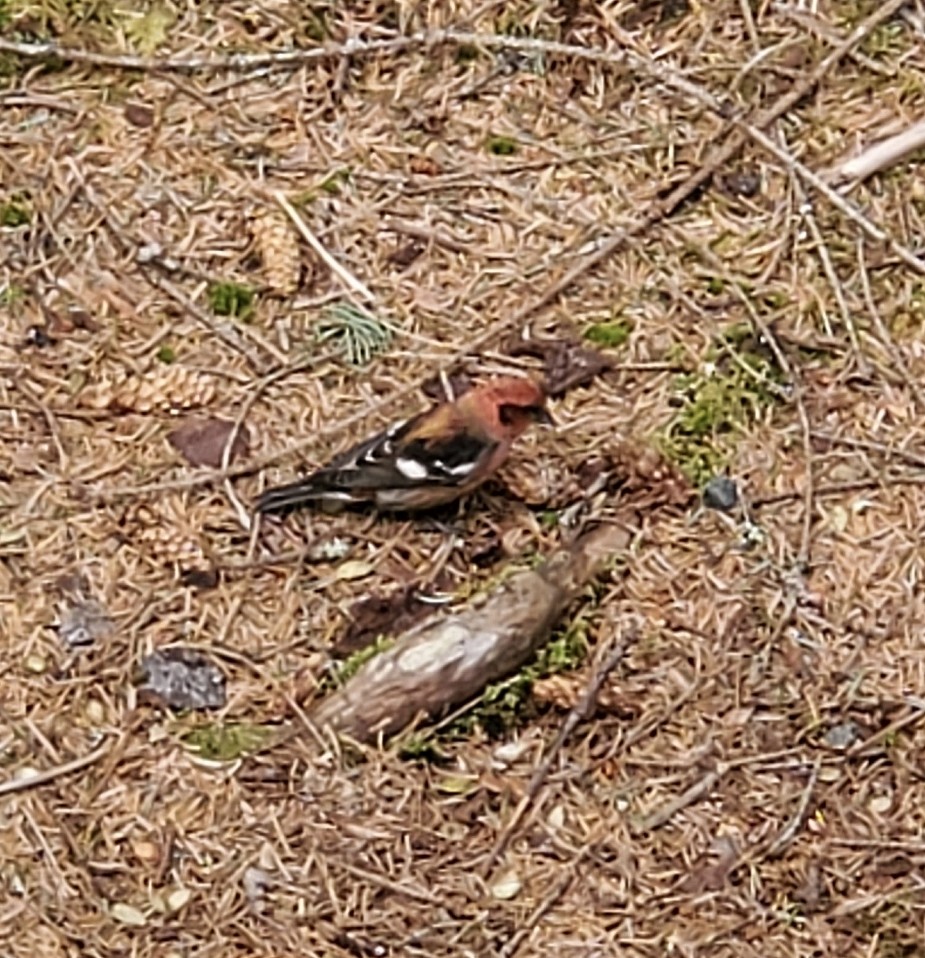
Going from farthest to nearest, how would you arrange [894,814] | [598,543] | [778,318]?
[778,318], [598,543], [894,814]

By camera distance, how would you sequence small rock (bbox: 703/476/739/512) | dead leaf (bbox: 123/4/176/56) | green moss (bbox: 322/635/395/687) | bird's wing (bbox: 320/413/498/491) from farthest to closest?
dead leaf (bbox: 123/4/176/56) < small rock (bbox: 703/476/739/512) < bird's wing (bbox: 320/413/498/491) < green moss (bbox: 322/635/395/687)

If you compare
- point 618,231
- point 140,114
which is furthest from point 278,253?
point 618,231

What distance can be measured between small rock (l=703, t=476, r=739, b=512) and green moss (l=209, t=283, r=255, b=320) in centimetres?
116

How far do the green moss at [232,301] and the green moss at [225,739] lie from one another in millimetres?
1056

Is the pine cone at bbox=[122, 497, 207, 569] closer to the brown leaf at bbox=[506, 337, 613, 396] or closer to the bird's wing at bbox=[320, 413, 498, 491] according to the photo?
the bird's wing at bbox=[320, 413, 498, 491]

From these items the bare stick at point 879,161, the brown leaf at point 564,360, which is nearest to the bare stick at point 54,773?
the brown leaf at point 564,360

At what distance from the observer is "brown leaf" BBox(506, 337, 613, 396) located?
4426mm

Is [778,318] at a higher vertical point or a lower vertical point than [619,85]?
lower

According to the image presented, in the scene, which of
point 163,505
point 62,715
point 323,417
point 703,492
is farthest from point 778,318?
point 62,715

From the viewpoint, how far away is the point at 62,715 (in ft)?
13.1

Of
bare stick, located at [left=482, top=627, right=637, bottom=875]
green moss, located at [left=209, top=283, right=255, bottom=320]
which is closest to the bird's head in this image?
bare stick, located at [left=482, top=627, right=637, bottom=875]

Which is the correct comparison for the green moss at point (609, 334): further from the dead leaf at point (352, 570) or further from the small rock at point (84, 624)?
the small rock at point (84, 624)

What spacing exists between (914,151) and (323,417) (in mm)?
1593

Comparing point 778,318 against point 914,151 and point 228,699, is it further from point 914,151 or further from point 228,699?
point 228,699
